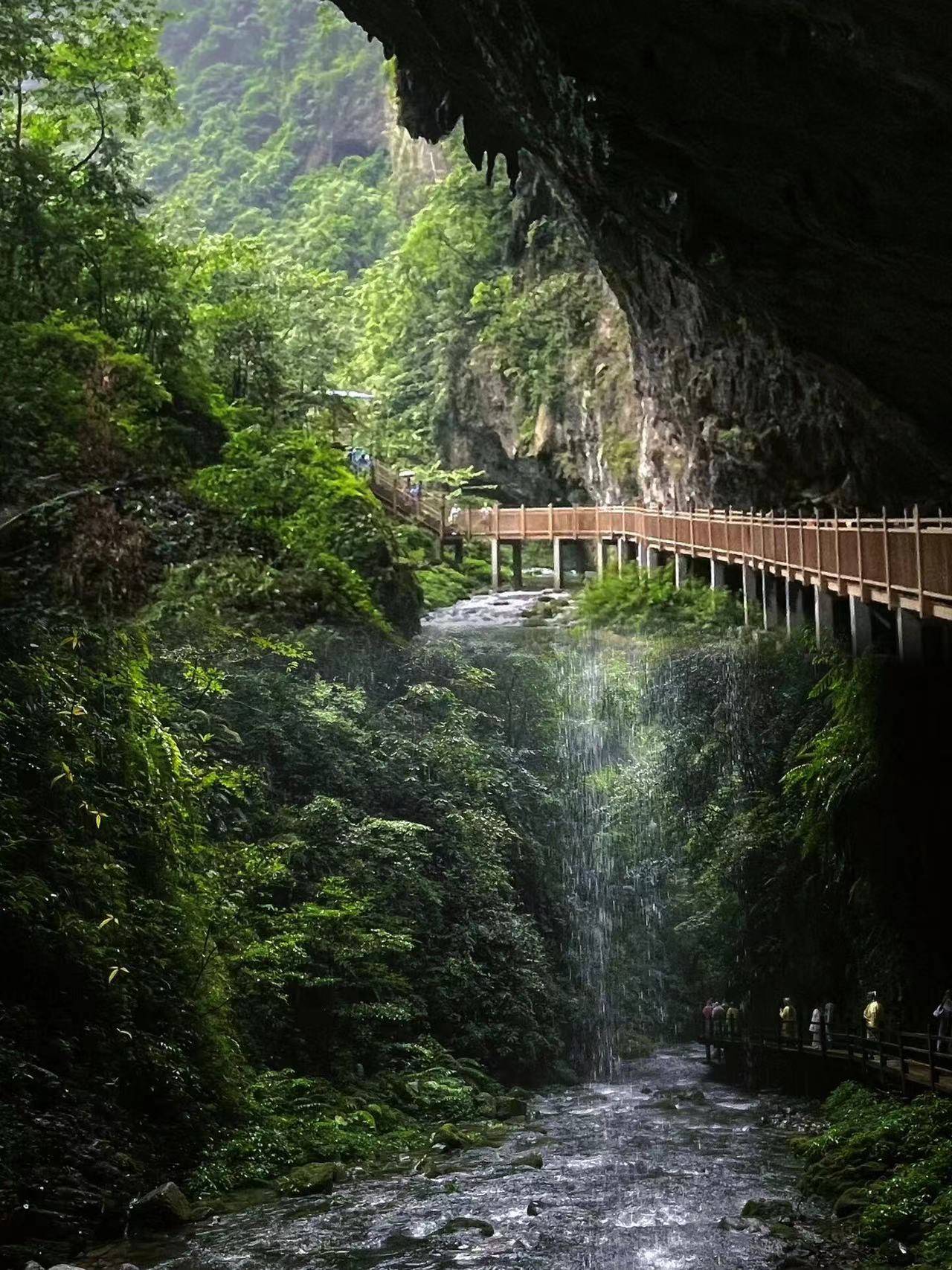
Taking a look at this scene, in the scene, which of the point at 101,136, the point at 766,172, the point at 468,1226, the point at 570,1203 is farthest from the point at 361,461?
the point at 468,1226

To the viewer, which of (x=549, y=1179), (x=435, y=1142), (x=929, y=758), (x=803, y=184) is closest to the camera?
(x=803, y=184)

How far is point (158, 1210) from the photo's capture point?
12875 mm

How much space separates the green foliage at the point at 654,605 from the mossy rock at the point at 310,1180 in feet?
42.1

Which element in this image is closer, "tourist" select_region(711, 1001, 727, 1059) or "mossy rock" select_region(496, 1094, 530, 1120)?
"mossy rock" select_region(496, 1094, 530, 1120)

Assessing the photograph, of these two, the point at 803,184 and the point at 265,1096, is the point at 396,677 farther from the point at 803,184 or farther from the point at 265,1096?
the point at 803,184

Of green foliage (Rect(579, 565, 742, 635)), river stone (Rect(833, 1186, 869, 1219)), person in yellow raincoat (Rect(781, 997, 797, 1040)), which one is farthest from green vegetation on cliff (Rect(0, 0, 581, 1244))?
river stone (Rect(833, 1186, 869, 1219))

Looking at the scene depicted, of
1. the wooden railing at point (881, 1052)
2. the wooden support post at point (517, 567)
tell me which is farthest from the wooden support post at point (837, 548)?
the wooden support post at point (517, 567)

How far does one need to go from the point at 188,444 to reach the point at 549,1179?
11.9 meters

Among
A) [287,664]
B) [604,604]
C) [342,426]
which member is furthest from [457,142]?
[287,664]

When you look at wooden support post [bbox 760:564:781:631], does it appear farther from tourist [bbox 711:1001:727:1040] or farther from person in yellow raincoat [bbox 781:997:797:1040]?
tourist [bbox 711:1001:727:1040]

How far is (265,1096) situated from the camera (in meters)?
16.9

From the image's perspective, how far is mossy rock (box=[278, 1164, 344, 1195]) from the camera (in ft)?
47.1

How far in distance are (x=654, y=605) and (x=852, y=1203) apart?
1525 centimetres

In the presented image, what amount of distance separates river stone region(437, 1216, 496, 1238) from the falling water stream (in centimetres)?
2
